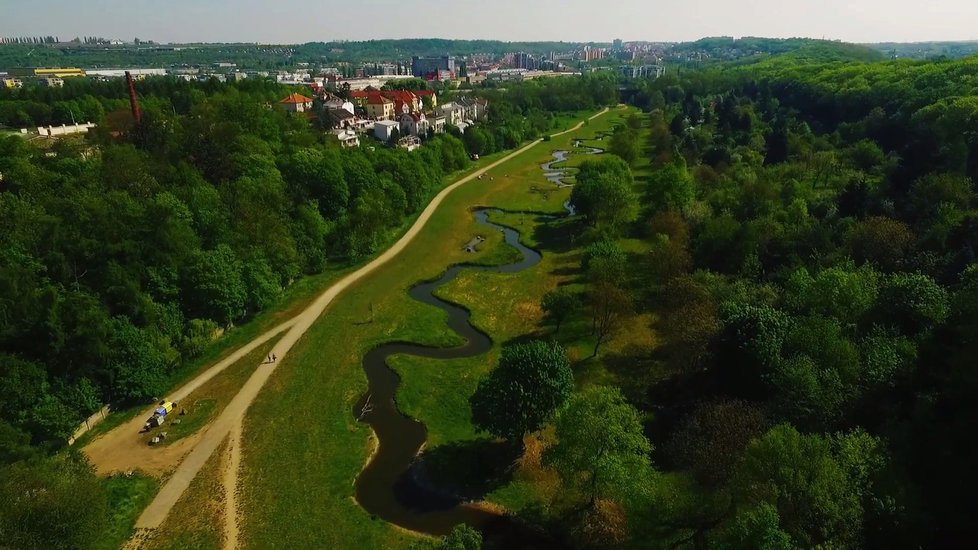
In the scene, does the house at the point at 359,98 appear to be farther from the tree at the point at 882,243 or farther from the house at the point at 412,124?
the tree at the point at 882,243

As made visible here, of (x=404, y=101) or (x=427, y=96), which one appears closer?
(x=404, y=101)

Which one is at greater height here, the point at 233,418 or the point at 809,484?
the point at 809,484

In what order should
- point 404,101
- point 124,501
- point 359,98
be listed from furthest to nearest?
point 404,101 → point 359,98 → point 124,501

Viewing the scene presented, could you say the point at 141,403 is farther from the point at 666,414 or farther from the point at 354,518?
the point at 666,414

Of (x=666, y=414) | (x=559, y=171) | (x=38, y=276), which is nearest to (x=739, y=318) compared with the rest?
(x=666, y=414)

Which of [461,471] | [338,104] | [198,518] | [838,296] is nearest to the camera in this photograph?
[198,518]

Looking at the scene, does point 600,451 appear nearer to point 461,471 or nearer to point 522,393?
point 522,393

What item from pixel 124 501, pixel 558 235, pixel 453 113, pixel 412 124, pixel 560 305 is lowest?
pixel 124 501

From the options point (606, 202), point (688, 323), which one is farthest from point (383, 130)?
point (688, 323)
